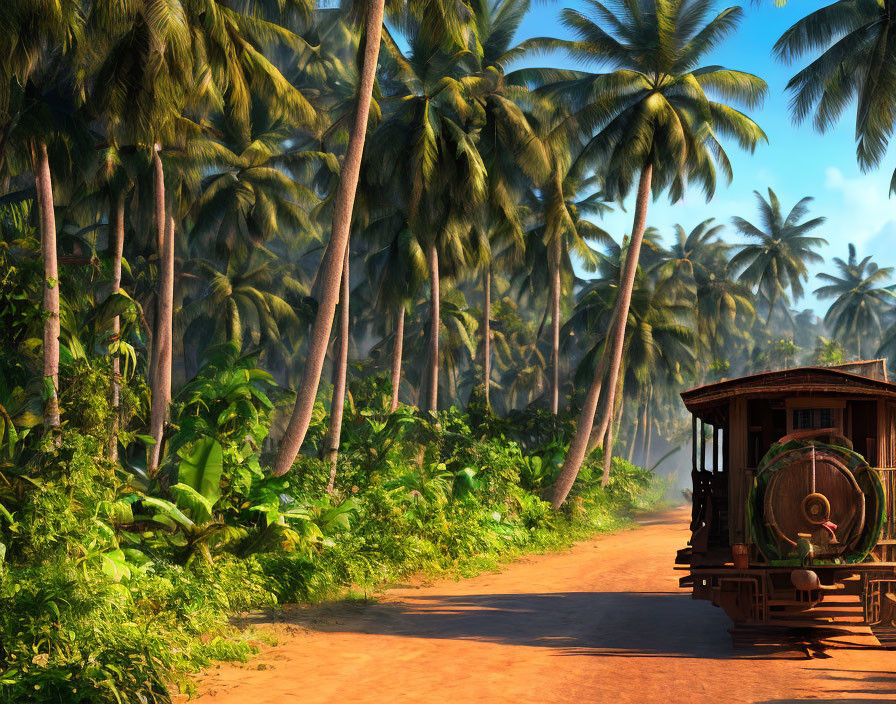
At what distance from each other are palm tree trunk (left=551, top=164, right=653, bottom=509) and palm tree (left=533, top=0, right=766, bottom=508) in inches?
1.1

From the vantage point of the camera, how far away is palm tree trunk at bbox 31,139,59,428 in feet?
37.8

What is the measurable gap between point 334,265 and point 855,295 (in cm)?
5388

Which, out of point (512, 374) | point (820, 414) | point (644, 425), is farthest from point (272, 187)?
point (644, 425)

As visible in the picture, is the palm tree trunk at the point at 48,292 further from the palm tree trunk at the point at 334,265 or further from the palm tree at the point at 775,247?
the palm tree at the point at 775,247

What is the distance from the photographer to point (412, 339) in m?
43.7

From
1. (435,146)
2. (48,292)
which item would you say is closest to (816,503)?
(48,292)

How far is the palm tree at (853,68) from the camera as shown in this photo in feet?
64.5

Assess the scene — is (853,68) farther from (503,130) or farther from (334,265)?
(334,265)

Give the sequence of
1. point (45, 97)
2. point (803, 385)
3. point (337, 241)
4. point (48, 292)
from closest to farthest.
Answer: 1. point (803, 385)
2. point (48, 292)
3. point (337, 241)
4. point (45, 97)

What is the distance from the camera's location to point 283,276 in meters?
41.5

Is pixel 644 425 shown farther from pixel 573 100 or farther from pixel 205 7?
pixel 205 7

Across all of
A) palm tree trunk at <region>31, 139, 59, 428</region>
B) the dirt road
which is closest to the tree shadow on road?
the dirt road

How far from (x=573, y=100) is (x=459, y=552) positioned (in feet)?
44.0

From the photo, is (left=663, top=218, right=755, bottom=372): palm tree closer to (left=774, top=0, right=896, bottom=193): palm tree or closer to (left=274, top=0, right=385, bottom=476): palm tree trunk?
(left=774, top=0, right=896, bottom=193): palm tree
